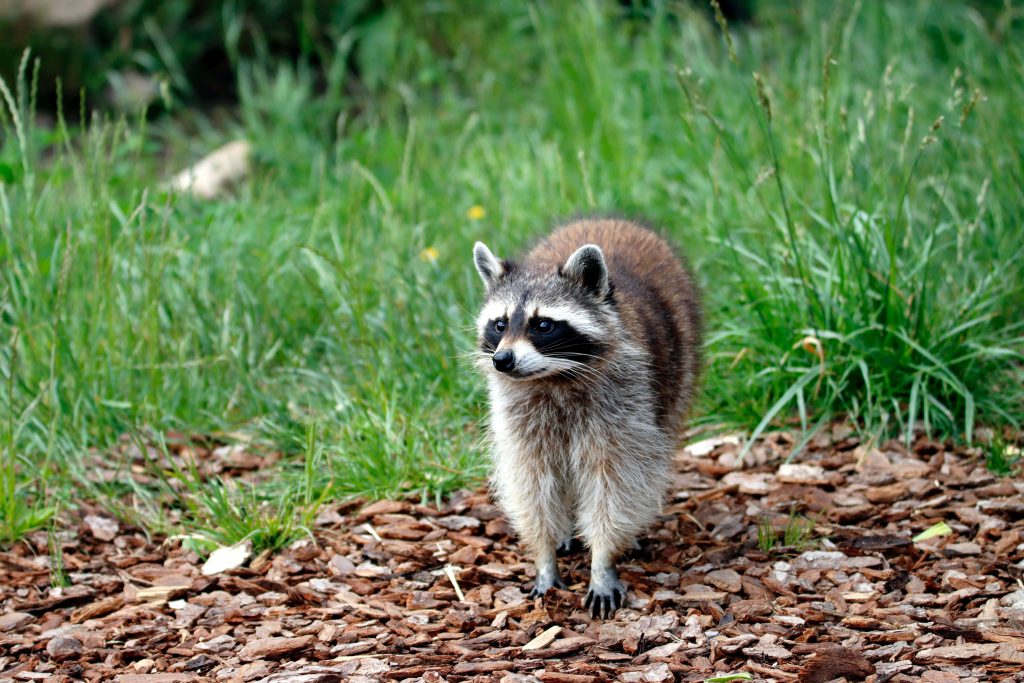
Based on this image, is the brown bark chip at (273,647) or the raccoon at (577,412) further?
the raccoon at (577,412)

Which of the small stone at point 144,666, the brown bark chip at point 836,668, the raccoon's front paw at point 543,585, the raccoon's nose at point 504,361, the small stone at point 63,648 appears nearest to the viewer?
the brown bark chip at point 836,668

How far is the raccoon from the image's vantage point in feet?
14.1

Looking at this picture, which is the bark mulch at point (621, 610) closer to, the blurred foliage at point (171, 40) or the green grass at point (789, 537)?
the green grass at point (789, 537)

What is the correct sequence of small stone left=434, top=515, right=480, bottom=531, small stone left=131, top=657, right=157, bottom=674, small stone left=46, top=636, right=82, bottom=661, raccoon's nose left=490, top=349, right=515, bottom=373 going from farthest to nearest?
small stone left=434, top=515, right=480, bottom=531 → raccoon's nose left=490, top=349, right=515, bottom=373 → small stone left=46, top=636, right=82, bottom=661 → small stone left=131, top=657, right=157, bottom=674

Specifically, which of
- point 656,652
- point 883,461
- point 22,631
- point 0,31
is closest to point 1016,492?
point 883,461

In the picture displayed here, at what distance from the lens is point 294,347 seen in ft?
20.3

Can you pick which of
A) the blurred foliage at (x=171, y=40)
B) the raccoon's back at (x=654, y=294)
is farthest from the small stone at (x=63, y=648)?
the blurred foliage at (x=171, y=40)

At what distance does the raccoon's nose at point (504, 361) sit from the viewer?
13.4 feet

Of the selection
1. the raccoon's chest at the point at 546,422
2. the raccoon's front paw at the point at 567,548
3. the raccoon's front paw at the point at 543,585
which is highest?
the raccoon's chest at the point at 546,422

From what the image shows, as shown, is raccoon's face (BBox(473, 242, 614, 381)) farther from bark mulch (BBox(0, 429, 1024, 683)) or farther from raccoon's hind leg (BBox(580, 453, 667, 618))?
bark mulch (BBox(0, 429, 1024, 683))

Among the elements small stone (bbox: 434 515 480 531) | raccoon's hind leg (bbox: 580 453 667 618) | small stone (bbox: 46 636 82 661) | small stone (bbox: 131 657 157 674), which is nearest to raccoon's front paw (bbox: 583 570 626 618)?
raccoon's hind leg (bbox: 580 453 667 618)

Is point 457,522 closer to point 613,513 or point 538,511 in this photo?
point 538,511

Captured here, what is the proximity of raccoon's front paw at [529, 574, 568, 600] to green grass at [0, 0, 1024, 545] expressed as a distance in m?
0.77

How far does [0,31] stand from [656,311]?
6.93 m
